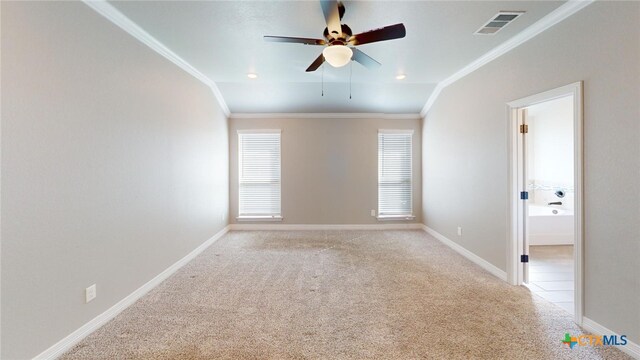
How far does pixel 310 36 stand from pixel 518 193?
292 centimetres

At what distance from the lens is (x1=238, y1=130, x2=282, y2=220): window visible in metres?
5.65

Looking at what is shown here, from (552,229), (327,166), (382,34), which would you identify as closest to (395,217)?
(327,166)

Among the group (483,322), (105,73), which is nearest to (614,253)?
(483,322)

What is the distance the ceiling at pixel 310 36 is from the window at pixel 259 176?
1.06 meters

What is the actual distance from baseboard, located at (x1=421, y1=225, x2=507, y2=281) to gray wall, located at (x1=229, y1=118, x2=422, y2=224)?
1356 mm

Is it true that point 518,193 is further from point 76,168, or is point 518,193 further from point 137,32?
point 137,32

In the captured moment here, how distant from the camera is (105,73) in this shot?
2.28 meters

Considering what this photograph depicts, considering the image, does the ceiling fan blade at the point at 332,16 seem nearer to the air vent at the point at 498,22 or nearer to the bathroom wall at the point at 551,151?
the air vent at the point at 498,22

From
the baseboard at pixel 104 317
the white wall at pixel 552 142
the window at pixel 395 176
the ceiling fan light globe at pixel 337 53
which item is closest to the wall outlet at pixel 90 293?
the baseboard at pixel 104 317

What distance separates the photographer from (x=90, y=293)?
2.14 metres

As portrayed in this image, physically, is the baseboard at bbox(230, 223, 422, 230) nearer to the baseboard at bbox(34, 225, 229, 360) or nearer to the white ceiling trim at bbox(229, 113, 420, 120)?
the baseboard at bbox(34, 225, 229, 360)

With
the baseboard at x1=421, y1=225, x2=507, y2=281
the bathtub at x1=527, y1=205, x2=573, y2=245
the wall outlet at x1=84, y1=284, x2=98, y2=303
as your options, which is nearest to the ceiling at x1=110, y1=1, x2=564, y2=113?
the wall outlet at x1=84, y1=284, x2=98, y2=303

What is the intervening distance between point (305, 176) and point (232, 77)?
2433 mm

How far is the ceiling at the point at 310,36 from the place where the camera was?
7.53 ft
